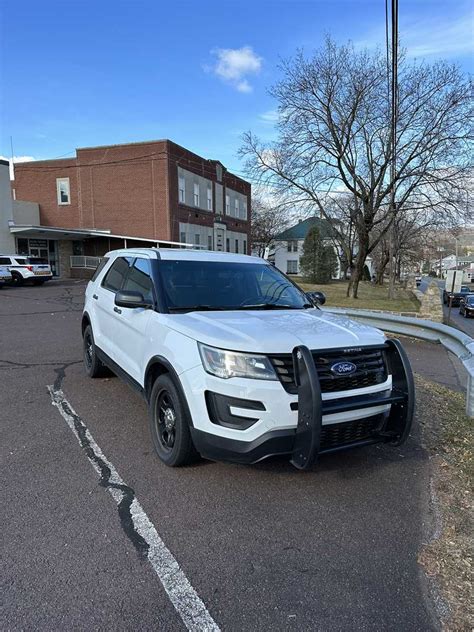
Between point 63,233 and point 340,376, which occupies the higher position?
point 63,233

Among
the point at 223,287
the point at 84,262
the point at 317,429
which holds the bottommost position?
the point at 317,429

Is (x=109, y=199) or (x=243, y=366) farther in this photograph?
(x=109, y=199)

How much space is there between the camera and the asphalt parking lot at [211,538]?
2213mm

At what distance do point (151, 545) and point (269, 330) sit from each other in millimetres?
1651

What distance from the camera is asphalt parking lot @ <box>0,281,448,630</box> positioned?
2213 millimetres

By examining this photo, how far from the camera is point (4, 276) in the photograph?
74.8 feet

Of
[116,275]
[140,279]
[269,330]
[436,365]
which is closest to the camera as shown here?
[269,330]

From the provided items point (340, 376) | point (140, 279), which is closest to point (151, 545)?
point (340, 376)

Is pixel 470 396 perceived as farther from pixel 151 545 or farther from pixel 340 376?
pixel 151 545

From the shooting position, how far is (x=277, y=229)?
67500 mm

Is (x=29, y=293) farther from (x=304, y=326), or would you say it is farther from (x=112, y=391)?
(x=304, y=326)

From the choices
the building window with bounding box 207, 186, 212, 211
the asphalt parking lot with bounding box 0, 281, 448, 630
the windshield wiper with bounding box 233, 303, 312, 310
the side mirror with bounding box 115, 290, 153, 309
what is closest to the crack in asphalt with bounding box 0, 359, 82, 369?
the asphalt parking lot with bounding box 0, 281, 448, 630

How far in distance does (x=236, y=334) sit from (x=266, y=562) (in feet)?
4.86

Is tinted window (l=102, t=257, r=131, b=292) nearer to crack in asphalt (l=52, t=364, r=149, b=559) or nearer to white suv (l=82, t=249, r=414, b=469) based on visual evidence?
white suv (l=82, t=249, r=414, b=469)
